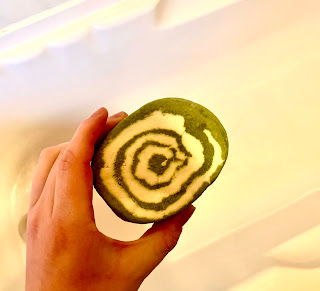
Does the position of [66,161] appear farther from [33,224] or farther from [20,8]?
[20,8]

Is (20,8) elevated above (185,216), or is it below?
above

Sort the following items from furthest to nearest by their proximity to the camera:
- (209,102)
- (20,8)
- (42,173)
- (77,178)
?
(209,102), (20,8), (42,173), (77,178)

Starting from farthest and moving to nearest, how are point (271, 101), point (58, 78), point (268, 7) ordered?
1. point (271, 101)
2. point (268, 7)
3. point (58, 78)

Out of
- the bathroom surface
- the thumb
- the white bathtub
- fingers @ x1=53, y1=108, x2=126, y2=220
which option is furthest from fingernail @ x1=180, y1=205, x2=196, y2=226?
the bathroom surface

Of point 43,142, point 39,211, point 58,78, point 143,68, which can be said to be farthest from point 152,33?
point 39,211

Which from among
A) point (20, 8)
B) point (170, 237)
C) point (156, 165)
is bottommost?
point (170, 237)

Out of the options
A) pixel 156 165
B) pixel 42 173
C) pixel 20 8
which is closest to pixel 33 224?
pixel 42 173

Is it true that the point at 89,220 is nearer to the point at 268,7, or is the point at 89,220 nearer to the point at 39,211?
the point at 39,211
